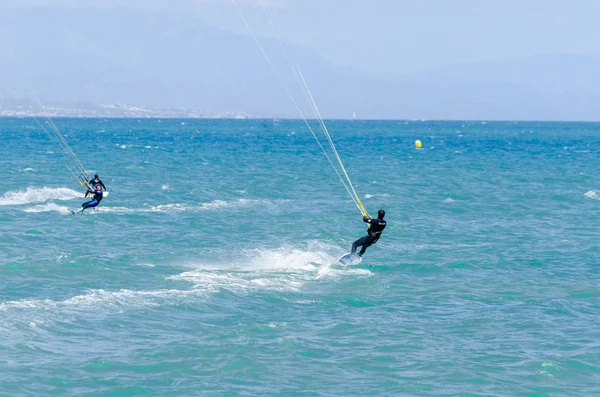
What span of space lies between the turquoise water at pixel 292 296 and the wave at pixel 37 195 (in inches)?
5.1

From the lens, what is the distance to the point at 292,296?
26.7 m

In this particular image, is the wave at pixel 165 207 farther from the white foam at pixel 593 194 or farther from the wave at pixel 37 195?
the white foam at pixel 593 194

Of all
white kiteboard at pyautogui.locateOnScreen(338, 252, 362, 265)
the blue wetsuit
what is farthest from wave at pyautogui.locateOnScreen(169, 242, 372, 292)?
the blue wetsuit

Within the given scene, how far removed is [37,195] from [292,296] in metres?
29.8

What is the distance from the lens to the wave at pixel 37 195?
4908cm

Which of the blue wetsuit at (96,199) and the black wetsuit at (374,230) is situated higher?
the black wetsuit at (374,230)

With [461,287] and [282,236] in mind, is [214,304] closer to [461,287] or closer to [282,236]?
[461,287]

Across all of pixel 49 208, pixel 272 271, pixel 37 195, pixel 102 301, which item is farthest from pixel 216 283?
pixel 37 195

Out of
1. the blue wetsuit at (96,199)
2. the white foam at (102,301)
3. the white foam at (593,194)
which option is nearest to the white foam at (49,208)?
the blue wetsuit at (96,199)

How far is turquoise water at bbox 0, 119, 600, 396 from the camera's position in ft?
64.0

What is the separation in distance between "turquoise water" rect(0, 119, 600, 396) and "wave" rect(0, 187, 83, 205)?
0.42 feet

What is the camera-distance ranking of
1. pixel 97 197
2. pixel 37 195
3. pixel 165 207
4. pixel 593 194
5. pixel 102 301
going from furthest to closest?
pixel 593 194 → pixel 37 195 → pixel 165 207 → pixel 97 197 → pixel 102 301

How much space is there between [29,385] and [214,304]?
7.79 meters

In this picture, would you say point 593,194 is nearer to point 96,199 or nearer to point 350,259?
point 350,259
